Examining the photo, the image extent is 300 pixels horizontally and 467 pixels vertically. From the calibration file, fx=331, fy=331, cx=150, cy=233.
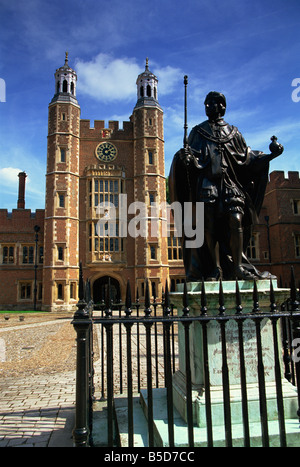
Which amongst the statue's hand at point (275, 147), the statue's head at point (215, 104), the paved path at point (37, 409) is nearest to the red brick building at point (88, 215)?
the paved path at point (37, 409)

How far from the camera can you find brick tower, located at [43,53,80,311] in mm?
24484

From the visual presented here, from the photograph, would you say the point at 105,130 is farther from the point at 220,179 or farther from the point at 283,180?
the point at 220,179

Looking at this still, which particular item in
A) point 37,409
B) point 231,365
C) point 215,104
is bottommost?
point 37,409

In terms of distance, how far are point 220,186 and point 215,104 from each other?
104 centimetres

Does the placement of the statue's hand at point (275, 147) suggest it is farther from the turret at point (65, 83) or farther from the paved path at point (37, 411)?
the turret at point (65, 83)

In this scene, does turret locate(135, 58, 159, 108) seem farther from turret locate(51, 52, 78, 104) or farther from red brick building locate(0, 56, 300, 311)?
turret locate(51, 52, 78, 104)

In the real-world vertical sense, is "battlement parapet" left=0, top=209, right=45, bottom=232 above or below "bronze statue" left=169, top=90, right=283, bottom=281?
above

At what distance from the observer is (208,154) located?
12.2 feet

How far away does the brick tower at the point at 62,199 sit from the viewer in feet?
80.3

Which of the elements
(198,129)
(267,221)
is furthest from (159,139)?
(198,129)

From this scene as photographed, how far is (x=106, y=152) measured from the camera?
Answer: 1095 inches

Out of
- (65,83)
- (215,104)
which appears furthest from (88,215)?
(215,104)

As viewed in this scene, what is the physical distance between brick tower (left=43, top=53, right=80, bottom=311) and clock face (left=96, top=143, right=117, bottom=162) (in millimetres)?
1884

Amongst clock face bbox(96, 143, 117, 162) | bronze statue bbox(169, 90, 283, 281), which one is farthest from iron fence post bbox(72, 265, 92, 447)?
clock face bbox(96, 143, 117, 162)
